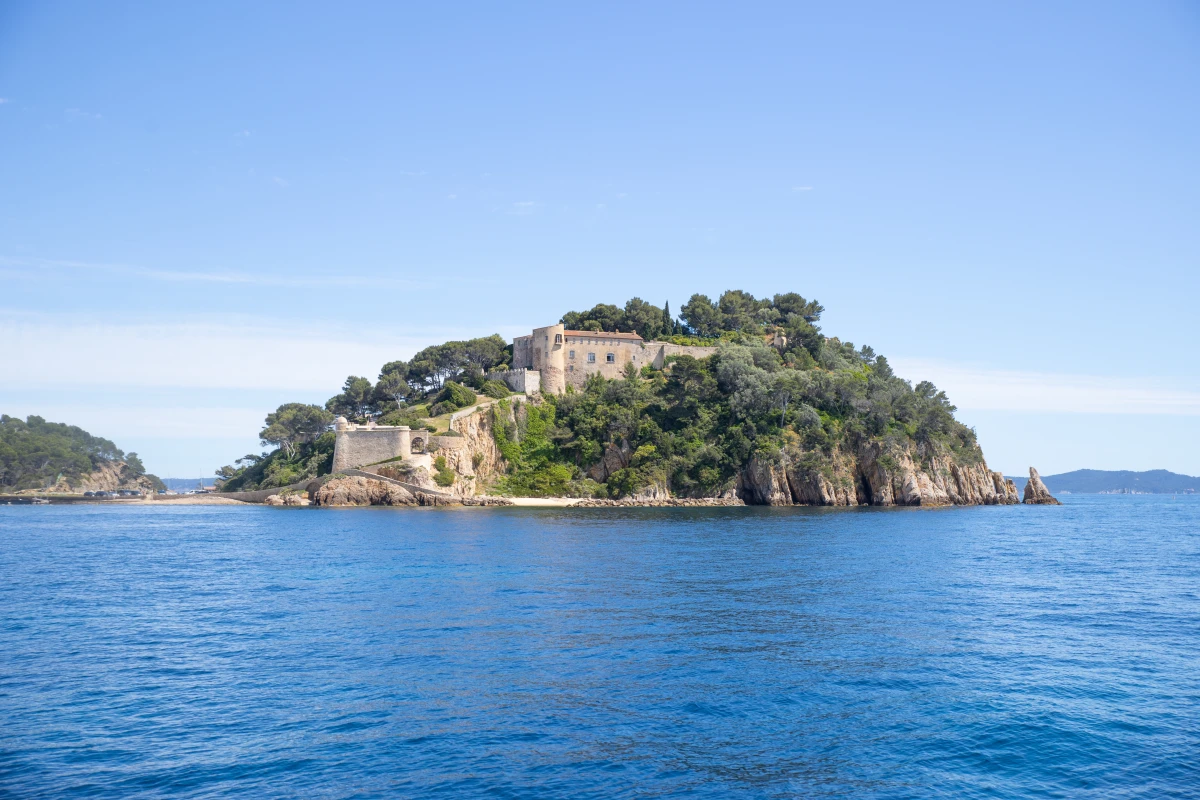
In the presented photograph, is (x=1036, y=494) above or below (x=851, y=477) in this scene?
below

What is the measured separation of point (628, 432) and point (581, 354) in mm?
12738

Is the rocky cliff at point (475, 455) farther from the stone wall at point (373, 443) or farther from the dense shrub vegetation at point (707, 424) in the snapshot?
the stone wall at point (373, 443)

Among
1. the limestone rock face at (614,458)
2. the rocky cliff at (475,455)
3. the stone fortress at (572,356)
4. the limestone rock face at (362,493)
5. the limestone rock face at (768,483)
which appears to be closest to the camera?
the limestone rock face at (362,493)

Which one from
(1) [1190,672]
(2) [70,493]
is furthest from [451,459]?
(2) [70,493]

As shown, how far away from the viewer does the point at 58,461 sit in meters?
123

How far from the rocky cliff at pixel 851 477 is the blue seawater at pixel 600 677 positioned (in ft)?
120

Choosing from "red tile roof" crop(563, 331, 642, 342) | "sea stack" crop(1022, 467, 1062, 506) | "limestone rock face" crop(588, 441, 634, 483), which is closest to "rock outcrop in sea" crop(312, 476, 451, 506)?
"limestone rock face" crop(588, 441, 634, 483)

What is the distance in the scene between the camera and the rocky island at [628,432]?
7481 cm

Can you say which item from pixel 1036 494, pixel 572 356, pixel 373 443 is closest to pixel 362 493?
pixel 373 443

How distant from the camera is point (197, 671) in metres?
18.5

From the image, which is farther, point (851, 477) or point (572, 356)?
→ point (572, 356)

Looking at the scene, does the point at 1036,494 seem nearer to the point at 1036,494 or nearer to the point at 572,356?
the point at 1036,494

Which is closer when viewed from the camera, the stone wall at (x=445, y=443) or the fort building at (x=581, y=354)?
the stone wall at (x=445, y=443)

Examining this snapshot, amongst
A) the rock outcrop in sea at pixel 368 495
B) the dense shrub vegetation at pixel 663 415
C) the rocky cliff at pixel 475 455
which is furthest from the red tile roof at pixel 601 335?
the rock outcrop in sea at pixel 368 495
